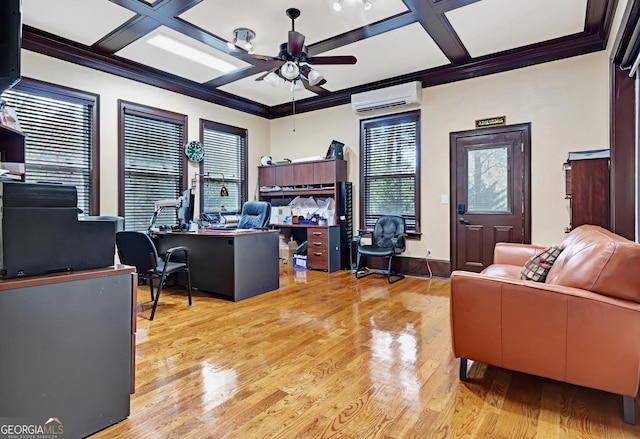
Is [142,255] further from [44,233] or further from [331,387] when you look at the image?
Answer: [331,387]

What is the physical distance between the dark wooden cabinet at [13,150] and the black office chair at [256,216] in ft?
8.34

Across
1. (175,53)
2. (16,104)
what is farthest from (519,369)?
(16,104)

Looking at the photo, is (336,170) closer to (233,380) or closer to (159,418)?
(233,380)

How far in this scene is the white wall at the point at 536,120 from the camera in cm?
413

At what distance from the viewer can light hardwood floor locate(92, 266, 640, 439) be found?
1.66 m

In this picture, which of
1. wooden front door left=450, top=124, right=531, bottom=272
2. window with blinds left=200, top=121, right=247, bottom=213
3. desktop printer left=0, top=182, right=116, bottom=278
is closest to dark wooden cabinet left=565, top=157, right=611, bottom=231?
wooden front door left=450, top=124, right=531, bottom=272

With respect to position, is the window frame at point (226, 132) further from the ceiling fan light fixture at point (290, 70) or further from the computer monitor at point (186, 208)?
the ceiling fan light fixture at point (290, 70)

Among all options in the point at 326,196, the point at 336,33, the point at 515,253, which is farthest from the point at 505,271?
the point at 326,196

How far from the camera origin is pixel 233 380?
2135 mm

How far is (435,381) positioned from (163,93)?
A: 518 cm

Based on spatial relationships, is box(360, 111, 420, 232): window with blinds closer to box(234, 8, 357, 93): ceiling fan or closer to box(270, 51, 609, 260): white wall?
box(270, 51, 609, 260): white wall

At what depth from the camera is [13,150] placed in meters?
3.11

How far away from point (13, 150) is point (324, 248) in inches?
153

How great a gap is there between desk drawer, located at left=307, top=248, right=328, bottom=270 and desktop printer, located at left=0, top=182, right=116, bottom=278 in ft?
13.7
